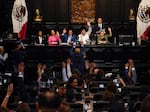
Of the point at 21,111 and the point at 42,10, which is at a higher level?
the point at 42,10

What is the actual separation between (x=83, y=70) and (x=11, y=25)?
6.91 meters

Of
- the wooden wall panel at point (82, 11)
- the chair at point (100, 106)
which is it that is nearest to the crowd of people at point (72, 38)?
the wooden wall panel at point (82, 11)

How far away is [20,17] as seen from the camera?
74.2ft

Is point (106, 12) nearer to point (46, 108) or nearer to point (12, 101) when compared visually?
point (12, 101)

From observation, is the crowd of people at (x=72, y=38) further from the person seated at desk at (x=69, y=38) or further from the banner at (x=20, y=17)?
the banner at (x=20, y=17)

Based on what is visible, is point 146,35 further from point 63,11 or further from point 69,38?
point 63,11

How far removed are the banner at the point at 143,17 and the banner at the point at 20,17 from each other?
19.0ft

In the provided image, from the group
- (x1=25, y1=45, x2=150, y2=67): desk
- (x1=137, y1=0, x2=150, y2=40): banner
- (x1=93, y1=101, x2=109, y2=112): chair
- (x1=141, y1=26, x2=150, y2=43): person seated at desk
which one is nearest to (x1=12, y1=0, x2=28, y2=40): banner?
(x1=25, y1=45, x2=150, y2=67): desk

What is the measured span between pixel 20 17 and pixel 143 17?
6.30m

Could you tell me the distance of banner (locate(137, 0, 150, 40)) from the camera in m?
22.5

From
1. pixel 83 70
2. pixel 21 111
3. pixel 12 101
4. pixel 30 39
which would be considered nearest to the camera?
pixel 21 111

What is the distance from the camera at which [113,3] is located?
2455cm

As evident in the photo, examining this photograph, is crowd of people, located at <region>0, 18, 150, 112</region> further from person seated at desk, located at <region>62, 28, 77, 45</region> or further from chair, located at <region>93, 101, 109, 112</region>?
chair, located at <region>93, 101, 109, 112</region>

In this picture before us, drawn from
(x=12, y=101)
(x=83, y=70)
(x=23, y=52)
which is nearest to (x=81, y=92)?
(x=12, y=101)
